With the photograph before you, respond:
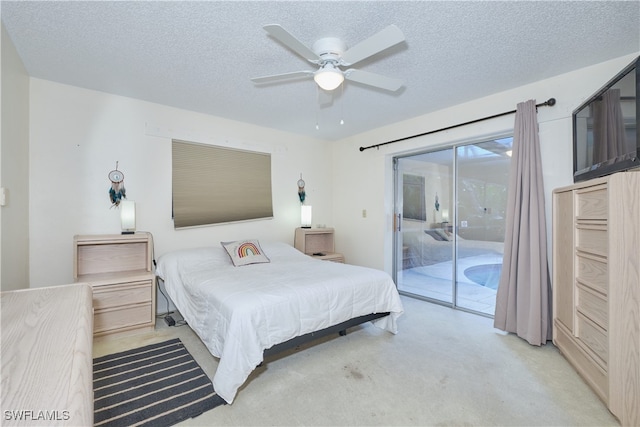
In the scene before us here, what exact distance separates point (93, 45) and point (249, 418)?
2.81m

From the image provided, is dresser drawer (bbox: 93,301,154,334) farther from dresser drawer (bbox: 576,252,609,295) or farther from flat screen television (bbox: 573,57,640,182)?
flat screen television (bbox: 573,57,640,182)

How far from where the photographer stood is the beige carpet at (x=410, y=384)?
1.68 metres

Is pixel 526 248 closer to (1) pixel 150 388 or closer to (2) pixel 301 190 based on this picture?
(2) pixel 301 190

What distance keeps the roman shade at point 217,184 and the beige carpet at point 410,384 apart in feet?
4.73

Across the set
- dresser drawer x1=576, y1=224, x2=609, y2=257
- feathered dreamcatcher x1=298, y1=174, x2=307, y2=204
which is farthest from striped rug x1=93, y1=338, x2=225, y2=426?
feathered dreamcatcher x1=298, y1=174, x2=307, y2=204

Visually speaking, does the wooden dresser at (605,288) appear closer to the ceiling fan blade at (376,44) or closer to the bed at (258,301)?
the bed at (258,301)

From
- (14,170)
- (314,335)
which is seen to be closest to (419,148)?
(314,335)

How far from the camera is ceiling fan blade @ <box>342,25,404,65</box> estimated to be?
1654mm

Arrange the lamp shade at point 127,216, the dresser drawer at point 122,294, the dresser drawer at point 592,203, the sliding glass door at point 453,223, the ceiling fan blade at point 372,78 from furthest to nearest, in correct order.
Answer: the sliding glass door at point 453,223 < the lamp shade at point 127,216 < the dresser drawer at point 122,294 < the ceiling fan blade at point 372,78 < the dresser drawer at point 592,203

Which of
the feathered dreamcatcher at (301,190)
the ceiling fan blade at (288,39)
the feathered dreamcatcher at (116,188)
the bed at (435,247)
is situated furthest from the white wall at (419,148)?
the feathered dreamcatcher at (116,188)

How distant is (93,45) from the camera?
86.0 inches

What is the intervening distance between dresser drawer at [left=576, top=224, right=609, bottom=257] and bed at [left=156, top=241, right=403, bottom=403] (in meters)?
1.44

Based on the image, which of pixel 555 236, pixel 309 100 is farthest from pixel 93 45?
pixel 555 236

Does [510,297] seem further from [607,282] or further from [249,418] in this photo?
[249,418]
